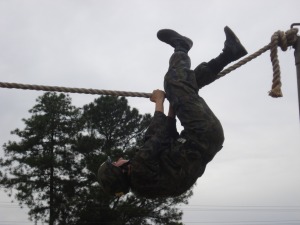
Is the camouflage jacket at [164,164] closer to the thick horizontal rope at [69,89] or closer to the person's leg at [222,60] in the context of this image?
the thick horizontal rope at [69,89]

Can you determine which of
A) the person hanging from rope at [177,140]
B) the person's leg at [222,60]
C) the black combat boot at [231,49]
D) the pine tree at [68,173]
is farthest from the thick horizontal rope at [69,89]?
the pine tree at [68,173]

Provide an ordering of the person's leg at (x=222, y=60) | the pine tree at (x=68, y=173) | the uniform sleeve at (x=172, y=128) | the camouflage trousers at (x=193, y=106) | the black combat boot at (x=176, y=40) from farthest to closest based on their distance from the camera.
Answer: the pine tree at (x=68, y=173) → the black combat boot at (x=176, y=40) → the uniform sleeve at (x=172, y=128) → the person's leg at (x=222, y=60) → the camouflage trousers at (x=193, y=106)

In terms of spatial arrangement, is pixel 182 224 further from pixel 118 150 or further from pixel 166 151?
pixel 166 151

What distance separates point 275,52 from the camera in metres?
4.33

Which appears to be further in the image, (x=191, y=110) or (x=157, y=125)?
(x=157, y=125)

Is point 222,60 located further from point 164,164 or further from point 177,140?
point 164,164

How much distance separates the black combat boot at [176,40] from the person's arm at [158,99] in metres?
0.51

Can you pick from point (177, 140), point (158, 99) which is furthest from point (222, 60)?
point (177, 140)

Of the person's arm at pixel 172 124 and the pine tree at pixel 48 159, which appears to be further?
the pine tree at pixel 48 159

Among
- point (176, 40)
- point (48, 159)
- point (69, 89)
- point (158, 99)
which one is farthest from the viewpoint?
point (48, 159)

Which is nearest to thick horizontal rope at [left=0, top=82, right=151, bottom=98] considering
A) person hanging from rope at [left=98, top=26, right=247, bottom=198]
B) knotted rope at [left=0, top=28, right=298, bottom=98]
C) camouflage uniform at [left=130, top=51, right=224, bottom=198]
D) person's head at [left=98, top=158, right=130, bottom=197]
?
knotted rope at [left=0, top=28, right=298, bottom=98]

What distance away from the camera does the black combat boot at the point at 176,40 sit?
4664 mm

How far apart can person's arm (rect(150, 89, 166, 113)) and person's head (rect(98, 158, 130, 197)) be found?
63 cm

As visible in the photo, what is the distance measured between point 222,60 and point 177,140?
89cm
